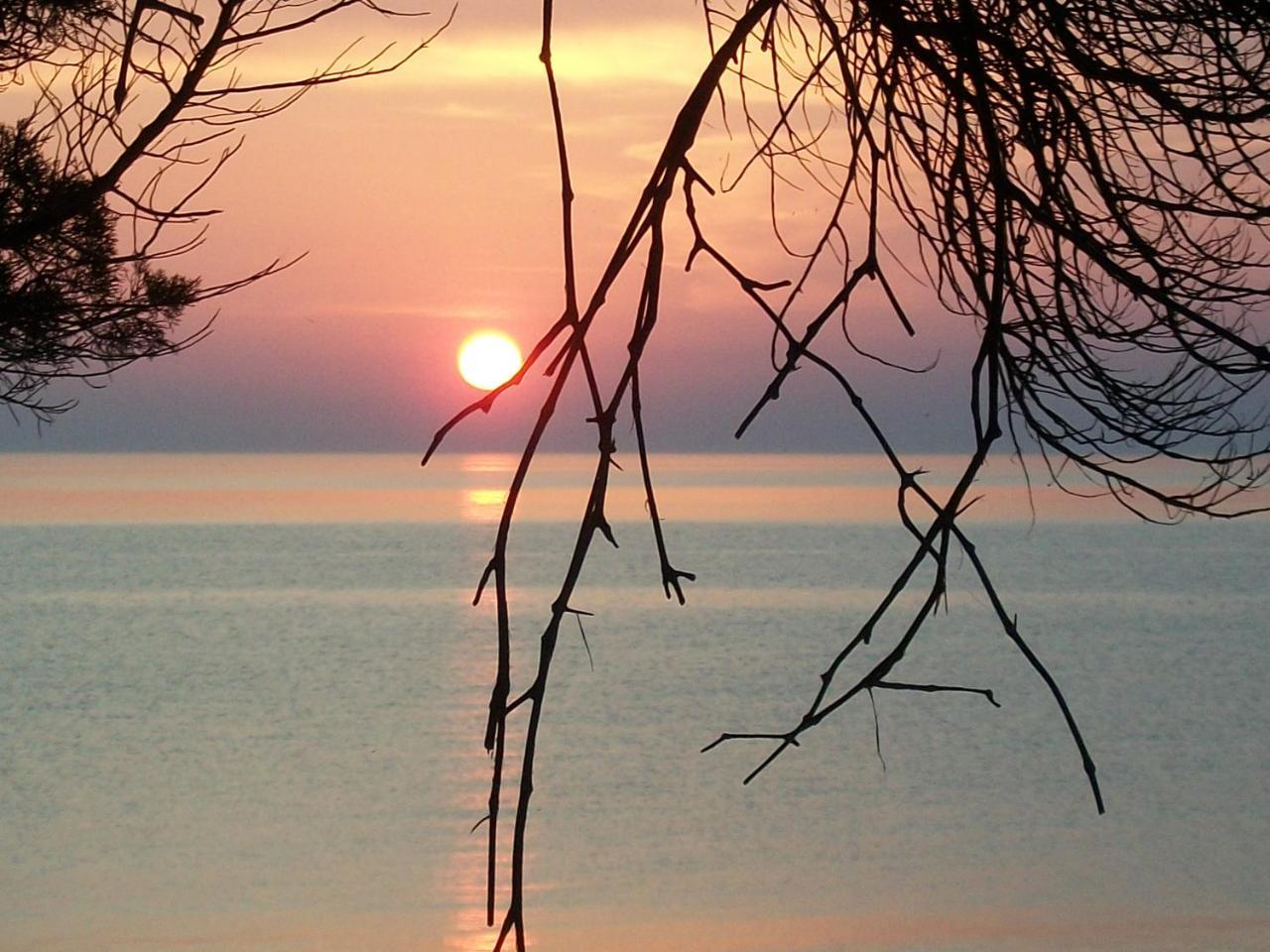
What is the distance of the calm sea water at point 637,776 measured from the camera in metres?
12.9

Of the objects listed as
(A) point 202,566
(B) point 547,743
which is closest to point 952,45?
(B) point 547,743

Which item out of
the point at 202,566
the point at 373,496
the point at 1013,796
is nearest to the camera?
the point at 1013,796

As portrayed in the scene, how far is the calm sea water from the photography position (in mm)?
Answer: 12922

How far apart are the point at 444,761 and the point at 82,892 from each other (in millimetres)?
6410

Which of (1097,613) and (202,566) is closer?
(1097,613)

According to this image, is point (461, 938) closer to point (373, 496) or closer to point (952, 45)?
point (952, 45)

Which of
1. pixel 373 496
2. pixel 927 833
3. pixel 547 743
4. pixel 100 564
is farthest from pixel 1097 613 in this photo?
pixel 373 496

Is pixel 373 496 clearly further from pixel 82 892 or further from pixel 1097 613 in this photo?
pixel 82 892

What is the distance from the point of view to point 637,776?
18.5m

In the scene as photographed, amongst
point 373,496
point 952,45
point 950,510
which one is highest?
point 952,45

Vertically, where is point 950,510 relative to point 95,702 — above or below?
above

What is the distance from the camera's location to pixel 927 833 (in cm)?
1591

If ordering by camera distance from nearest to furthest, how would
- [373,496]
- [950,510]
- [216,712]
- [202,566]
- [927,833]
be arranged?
[950,510]
[927,833]
[216,712]
[202,566]
[373,496]

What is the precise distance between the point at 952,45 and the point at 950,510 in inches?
24.1
